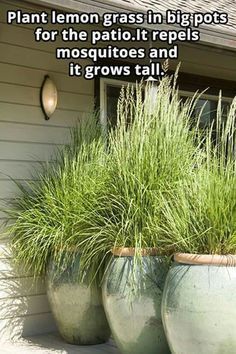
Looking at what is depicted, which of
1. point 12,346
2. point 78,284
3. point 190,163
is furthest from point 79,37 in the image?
point 12,346

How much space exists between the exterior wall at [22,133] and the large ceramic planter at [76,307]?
1.49 feet

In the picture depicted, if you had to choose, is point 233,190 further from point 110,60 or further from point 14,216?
point 110,60

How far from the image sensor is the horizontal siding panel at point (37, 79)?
16.9 feet

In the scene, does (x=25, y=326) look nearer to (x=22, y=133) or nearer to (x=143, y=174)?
(x=22, y=133)

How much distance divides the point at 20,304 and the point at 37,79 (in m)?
1.96

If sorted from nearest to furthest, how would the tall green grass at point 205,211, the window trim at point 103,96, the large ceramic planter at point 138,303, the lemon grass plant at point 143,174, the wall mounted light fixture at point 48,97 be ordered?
the tall green grass at point 205,211
the large ceramic planter at point 138,303
the lemon grass plant at point 143,174
the wall mounted light fixture at point 48,97
the window trim at point 103,96

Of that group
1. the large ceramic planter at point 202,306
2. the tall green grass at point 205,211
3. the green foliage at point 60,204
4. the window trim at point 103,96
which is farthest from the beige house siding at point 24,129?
the large ceramic planter at point 202,306

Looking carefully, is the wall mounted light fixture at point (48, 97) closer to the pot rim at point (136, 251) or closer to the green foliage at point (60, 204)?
the green foliage at point (60, 204)

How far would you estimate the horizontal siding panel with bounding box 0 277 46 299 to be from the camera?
5.04 metres

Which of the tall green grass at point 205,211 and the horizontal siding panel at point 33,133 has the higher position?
the horizontal siding panel at point 33,133

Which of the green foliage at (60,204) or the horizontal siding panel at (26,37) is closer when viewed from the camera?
the green foliage at (60,204)

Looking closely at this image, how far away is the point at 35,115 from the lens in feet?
17.6

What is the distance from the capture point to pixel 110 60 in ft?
19.6

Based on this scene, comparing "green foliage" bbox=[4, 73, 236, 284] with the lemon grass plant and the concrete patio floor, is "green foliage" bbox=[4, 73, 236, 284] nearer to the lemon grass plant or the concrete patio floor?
the lemon grass plant
